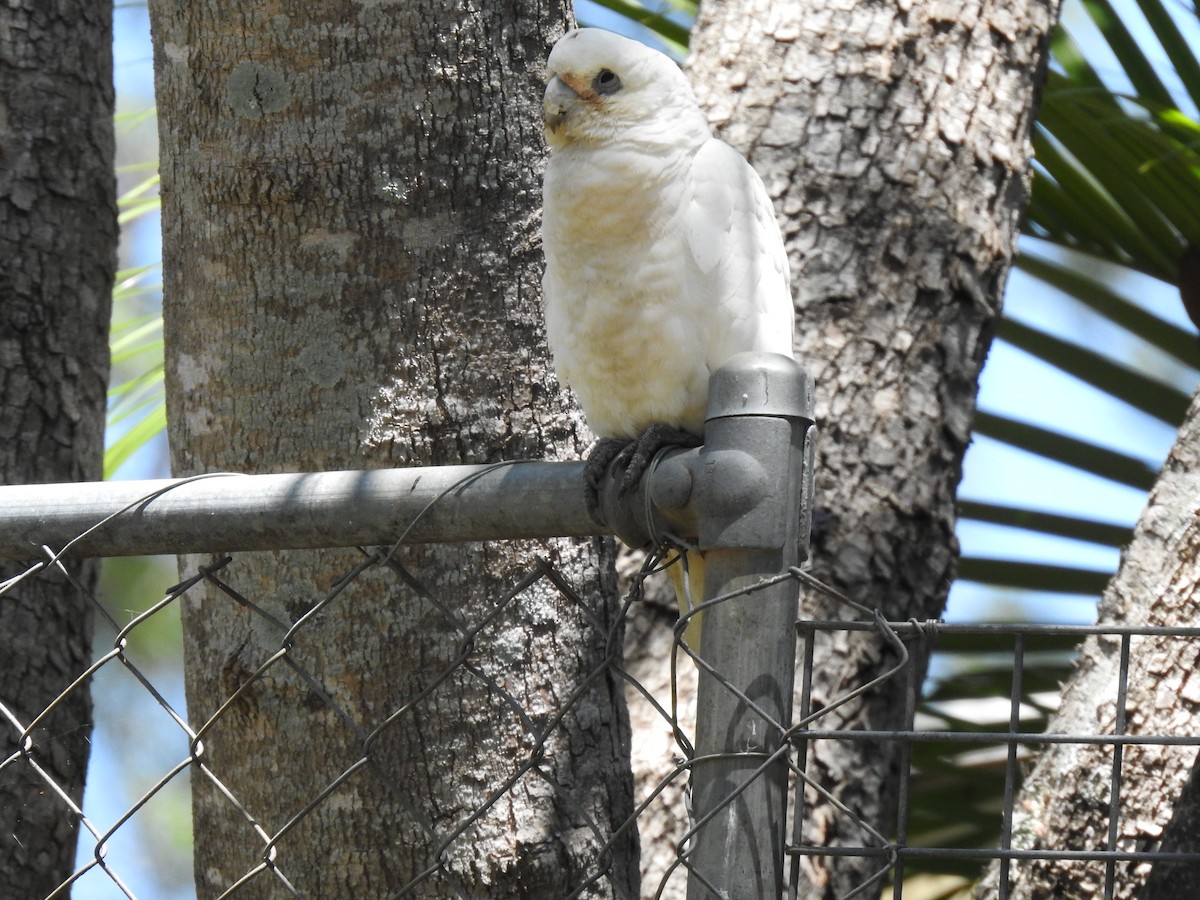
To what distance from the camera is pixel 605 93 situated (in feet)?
4.97

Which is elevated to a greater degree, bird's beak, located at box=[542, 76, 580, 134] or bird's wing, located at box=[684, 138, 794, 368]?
bird's beak, located at box=[542, 76, 580, 134]

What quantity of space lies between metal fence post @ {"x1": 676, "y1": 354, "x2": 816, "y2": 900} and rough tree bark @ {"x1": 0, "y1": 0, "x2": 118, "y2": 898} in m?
1.43

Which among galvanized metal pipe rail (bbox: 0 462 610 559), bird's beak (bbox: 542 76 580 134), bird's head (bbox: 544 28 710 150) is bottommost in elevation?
galvanized metal pipe rail (bbox: 0 462 610 559)

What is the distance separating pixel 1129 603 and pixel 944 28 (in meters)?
1.06

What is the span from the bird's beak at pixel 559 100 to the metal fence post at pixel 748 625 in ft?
2.72

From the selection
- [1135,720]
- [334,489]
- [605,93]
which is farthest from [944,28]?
[334,489]

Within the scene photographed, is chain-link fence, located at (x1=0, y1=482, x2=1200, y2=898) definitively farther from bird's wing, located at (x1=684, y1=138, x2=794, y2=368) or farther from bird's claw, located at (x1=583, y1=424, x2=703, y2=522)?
bird's wing, located at (x1=684, y1=138, x2=794, y2=368)

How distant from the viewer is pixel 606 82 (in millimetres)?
1526

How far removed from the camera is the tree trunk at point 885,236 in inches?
78.5

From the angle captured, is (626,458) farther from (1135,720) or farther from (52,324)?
(52,324)

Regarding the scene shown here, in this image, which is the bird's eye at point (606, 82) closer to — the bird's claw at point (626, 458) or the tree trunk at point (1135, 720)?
the bird's claw at point (626, 458)

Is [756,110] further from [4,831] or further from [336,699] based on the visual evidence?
[4,831]

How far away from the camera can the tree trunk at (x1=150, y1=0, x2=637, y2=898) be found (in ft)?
4.49

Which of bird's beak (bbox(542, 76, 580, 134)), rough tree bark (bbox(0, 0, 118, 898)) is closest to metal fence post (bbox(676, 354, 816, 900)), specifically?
bird's beak (bbox(542, 76, 580, 134))
